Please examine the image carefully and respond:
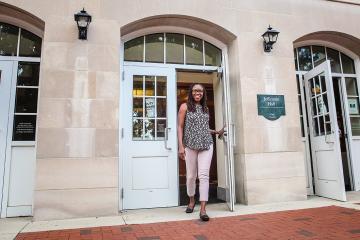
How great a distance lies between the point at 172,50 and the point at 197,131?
6.01 ft

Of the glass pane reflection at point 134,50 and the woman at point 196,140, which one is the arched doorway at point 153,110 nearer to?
the glass pane reflection at point 134,50

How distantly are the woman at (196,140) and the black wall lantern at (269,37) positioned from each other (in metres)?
1.68

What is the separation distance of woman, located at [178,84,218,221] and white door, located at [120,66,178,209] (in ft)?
2.37

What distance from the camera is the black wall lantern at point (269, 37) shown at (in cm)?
485

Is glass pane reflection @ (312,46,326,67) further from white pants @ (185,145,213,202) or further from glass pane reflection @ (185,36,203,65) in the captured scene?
white pants @ (185,145,213,202)

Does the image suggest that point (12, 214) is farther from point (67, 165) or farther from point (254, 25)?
point (254, 25)

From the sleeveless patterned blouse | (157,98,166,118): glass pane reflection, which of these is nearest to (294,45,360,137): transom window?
the sleeveless patterned blouse

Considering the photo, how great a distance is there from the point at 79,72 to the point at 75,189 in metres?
1.61

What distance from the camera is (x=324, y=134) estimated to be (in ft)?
16.5

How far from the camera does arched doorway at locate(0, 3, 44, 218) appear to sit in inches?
166

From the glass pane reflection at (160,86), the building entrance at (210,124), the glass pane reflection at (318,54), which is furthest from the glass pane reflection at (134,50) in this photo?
the glass pane reflection at (318,54)

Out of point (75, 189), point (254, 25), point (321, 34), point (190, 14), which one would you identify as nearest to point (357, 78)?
point (321, 34)

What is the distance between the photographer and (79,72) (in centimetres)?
419

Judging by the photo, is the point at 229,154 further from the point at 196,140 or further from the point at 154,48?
the point at 154,48
